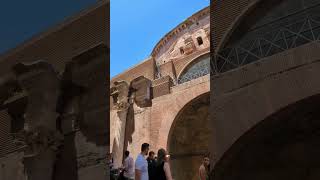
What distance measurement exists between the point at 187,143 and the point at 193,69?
14.7ft

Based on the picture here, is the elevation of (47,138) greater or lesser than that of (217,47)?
lesser

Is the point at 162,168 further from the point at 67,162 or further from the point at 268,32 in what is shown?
the point at 268,32

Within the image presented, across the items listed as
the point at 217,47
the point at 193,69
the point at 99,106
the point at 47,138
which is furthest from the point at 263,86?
the point at 193,69

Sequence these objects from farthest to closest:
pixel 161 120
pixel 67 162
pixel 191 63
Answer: pixel 191 63
pixel 161 120
pixel 67 162

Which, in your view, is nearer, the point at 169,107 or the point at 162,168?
the point at 162,168

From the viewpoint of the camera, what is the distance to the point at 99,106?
3.81 metres

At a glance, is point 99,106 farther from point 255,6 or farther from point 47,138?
point 255,6

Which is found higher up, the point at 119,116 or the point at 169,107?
the point at 169,107

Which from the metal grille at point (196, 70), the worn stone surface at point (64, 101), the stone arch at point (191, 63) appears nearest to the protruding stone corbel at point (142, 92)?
the metal grille at point (196, 70)

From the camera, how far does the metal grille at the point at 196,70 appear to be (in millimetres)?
16478

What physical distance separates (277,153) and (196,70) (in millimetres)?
11835

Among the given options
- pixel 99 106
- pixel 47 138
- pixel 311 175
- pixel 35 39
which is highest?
pixel 35 39

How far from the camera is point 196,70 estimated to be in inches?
664

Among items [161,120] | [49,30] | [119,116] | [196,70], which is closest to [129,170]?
[49,30]
